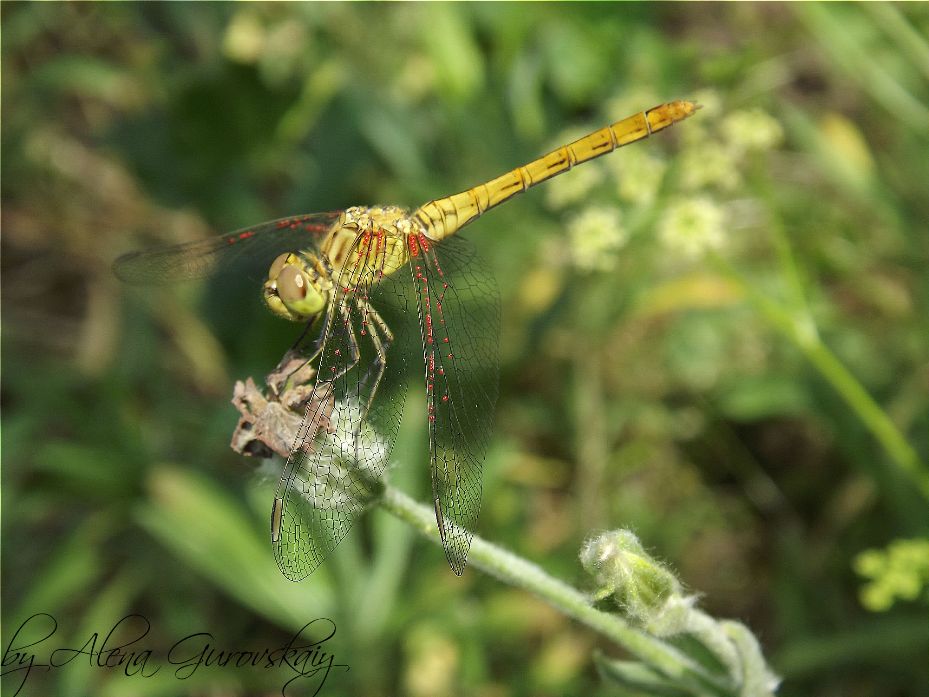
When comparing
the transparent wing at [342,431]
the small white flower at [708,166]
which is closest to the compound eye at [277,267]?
the transparent wing at [342,431]

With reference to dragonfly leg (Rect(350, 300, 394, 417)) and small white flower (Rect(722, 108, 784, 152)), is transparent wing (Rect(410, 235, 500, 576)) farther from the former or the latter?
small white flower (Rect(722, 108, 784, 152))

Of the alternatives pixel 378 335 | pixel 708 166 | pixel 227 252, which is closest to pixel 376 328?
pixel 378 335

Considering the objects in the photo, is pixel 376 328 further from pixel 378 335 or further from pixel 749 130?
pixel 749 130

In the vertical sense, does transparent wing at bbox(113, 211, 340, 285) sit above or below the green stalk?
above

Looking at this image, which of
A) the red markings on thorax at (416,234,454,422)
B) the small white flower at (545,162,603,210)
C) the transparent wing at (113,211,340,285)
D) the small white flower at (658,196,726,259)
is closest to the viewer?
the red markings on thorax at (416,234,454,422)

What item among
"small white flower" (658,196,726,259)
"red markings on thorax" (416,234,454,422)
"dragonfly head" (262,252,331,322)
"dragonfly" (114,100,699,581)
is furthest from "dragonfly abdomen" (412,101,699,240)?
"dragonfly head" (262,252,331,322)

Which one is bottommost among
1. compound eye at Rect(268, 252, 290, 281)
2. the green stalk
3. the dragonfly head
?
the green stalk
